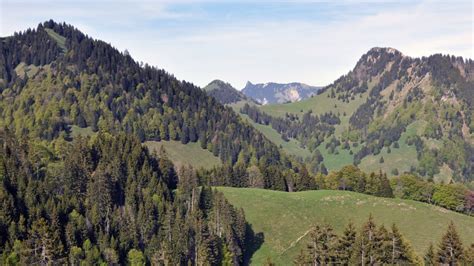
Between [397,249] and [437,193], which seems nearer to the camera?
[397,249]

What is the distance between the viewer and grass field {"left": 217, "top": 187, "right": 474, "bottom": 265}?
129 m

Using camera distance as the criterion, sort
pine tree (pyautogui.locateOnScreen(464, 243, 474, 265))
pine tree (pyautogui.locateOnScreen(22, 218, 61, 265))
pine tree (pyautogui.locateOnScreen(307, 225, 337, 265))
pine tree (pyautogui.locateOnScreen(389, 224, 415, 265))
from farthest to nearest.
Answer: pine tree (pyautogui.locateOnScreen(22, 218, 61, 265)) < pine tree (pyautogui.locateOnScreen(307, 225, 337, 265)) < pine tree (pyautogui.locateOnScreen(389, 224, 415, 265)) < pine tree (pyautogui.locateOnScreen(464, 243, 474, 265))

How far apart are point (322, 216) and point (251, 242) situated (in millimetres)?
22161

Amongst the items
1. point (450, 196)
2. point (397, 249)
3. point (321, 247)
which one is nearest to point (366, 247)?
point (397, 249)

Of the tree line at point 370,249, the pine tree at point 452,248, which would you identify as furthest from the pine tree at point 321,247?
the pine tree at point 452,248

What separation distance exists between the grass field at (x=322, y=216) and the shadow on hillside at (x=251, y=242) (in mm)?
989

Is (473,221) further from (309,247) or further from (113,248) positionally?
(113,248)

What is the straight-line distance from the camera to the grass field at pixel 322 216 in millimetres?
129375

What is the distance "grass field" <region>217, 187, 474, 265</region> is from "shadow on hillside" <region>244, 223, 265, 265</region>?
99 centimetres

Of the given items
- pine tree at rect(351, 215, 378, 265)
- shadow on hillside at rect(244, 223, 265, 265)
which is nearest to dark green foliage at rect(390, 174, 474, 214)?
shadow on hillside at rect(244, 223, 265, 265)

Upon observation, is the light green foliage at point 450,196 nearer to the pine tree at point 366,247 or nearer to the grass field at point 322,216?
the grass field at point 322,216

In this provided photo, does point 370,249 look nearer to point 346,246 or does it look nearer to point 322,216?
point 346,246

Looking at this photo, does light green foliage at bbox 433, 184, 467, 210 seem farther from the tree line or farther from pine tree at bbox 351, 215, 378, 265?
pine tree at bbox 351, 215, 378, 265

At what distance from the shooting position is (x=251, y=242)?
134 meters
